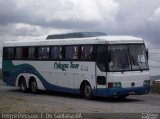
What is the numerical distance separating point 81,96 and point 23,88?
203 inches

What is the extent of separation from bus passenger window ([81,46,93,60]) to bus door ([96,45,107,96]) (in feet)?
1.92

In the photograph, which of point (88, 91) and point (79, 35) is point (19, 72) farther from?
point (88, 91)

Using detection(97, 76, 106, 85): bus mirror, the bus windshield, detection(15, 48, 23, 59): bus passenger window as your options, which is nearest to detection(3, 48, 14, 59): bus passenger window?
detection(15, 48, 23, 59): bus passenger window

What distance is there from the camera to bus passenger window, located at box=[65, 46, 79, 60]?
2597 cm

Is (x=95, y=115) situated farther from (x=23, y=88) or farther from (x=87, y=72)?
(x=23, y=88)

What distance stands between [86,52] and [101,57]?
4.63 feet

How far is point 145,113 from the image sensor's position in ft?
60.2

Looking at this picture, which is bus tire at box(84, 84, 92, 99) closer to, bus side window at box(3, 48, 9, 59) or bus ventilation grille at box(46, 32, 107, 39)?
bus ventilation grille at box(46, 32, 107, 39)

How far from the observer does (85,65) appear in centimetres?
2502

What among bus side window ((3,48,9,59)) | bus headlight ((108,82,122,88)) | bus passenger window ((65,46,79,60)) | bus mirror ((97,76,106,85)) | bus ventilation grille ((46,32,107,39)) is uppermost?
bus ventilation grille ((46,32,107,39))

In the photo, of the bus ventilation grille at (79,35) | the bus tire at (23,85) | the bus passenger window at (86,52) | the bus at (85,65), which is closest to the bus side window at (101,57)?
the bus at (85,65)

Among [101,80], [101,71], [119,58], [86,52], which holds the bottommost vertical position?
[101,80]

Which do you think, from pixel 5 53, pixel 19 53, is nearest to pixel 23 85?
pixel 19 53

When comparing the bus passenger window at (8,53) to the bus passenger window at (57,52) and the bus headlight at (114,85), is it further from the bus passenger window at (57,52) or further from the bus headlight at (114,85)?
the bus headlight at (114,85)
